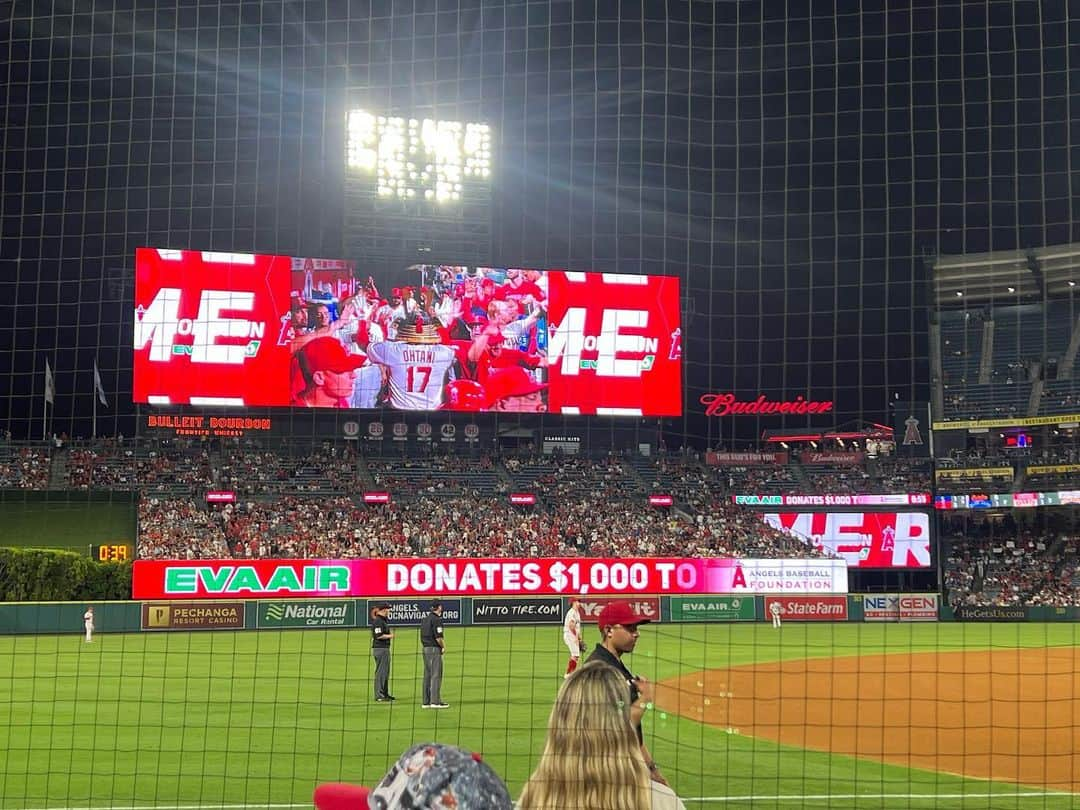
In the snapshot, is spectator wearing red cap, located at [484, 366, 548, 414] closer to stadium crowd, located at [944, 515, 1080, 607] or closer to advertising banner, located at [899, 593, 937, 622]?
advertising banner, located at [899, 593, 937, 622]

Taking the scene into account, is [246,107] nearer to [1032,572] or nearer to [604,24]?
[604,24]

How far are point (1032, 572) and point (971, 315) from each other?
51.3 feet

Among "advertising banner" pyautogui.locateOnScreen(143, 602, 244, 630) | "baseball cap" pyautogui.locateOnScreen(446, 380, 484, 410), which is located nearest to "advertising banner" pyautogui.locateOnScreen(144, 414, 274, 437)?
"baseball cap" pyautogui.locateOnScreen(446, 380, 484, 410)

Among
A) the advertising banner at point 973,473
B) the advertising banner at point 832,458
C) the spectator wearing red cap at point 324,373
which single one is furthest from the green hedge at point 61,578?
the advertising banner at point 973,473

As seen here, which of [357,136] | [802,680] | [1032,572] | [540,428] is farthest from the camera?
[540,428]

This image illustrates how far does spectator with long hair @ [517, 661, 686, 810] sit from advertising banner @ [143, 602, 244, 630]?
32403 mm

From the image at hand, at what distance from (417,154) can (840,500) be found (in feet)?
73.1

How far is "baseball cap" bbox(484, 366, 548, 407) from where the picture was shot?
4878 centimetres

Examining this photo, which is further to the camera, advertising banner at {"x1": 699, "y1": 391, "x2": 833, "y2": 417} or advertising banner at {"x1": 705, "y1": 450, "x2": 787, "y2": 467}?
advertising banner at {"x1": 699, "y1": 391, "x2": 833, "y2": 417}

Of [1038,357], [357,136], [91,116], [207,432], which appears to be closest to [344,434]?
[207,432]

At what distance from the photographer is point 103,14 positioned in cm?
4912

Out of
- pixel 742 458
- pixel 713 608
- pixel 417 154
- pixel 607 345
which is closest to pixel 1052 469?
pixel 742 458

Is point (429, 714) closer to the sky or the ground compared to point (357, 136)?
closer to the ground

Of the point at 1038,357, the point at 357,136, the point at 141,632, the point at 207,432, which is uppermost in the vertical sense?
the point at 357,136
